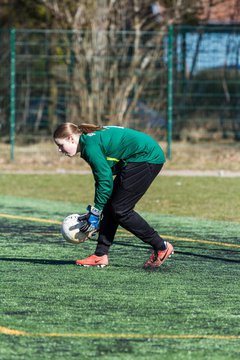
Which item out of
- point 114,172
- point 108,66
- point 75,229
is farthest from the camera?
point 108,66

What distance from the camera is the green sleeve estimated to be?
28.4 feet

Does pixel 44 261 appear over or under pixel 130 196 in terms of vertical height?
under

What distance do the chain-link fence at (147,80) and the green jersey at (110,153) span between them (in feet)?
46.0

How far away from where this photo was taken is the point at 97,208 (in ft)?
28.9

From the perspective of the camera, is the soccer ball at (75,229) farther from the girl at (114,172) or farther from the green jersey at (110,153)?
the green jersey at (110,153)

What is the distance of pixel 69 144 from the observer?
865 cm

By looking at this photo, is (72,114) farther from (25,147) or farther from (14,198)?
(14,198)

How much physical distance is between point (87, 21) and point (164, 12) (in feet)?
8.32

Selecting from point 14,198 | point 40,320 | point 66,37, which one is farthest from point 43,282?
point 66,37

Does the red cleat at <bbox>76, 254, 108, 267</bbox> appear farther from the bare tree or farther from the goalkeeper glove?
the bare tree

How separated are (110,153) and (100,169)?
270mm

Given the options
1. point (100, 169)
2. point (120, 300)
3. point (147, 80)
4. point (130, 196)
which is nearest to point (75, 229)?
point (130, 196)

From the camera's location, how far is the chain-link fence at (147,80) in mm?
23609

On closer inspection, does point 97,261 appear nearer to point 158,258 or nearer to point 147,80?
point 158,258
